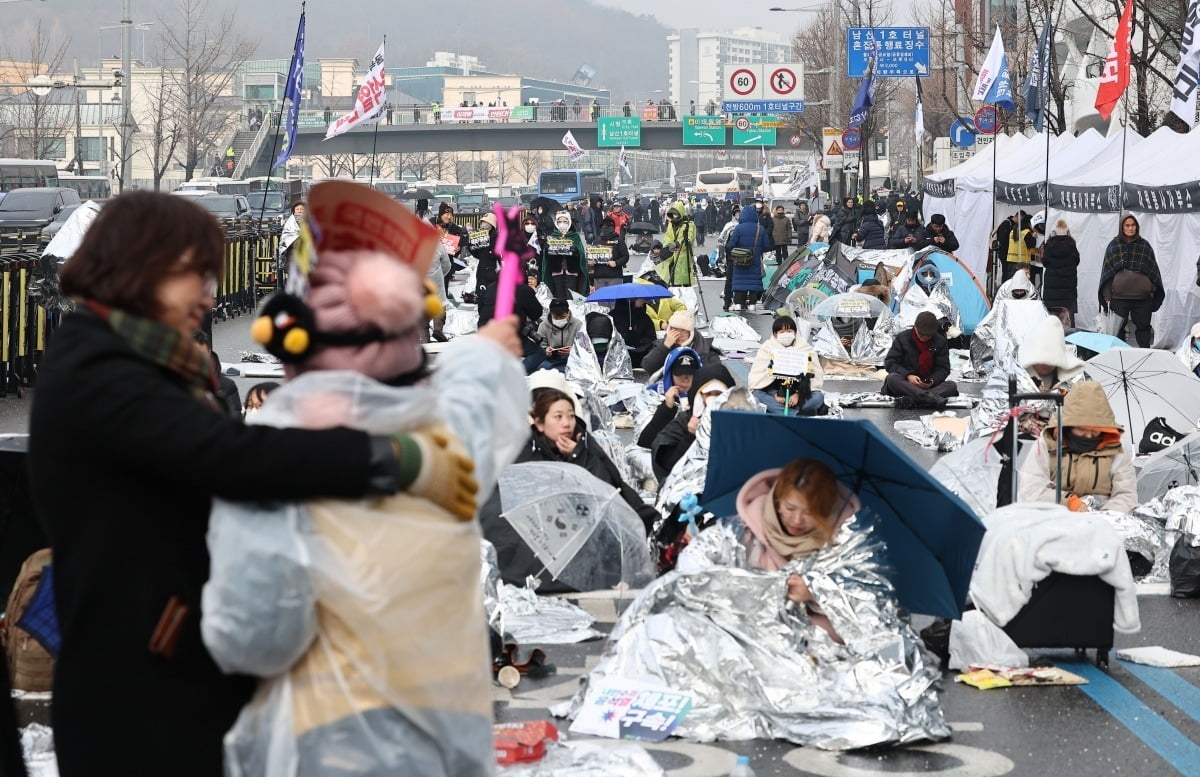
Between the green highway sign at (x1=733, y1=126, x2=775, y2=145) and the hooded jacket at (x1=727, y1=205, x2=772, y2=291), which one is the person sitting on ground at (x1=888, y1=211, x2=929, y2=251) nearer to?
the hooded jacket at (x1=727, y1=205, x2=772, y2=291)

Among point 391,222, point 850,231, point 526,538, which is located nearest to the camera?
point 391,222

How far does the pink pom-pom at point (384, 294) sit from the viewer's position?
10.0 ft

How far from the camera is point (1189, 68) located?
68.6ft

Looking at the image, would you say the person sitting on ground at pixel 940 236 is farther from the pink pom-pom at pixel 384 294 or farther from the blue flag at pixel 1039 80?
the pink pom-pom at pixel 384 294

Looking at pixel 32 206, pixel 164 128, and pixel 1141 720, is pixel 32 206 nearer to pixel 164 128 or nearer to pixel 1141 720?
pixel 1141 720

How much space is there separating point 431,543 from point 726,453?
4349 mm

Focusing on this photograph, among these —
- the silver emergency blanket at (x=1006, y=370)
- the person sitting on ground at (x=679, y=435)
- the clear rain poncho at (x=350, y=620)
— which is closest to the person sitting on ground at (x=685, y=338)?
the silver emergency blanket at (x=1006, y=370)

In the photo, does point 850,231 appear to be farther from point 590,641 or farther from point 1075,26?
point 590,641

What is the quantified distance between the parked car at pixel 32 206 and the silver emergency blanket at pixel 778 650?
31636 mm

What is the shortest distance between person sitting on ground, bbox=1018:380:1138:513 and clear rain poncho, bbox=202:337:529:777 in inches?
281

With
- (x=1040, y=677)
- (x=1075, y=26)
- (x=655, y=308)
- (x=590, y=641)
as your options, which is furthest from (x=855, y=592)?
(x=1075, y=26)

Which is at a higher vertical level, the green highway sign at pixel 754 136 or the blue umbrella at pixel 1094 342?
the green highway sign at pixel 754 136

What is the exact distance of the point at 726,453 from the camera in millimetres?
7227

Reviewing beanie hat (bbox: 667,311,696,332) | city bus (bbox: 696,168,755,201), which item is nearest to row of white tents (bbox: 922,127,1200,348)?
beanie hat (bbox: 667,311,696,332)
